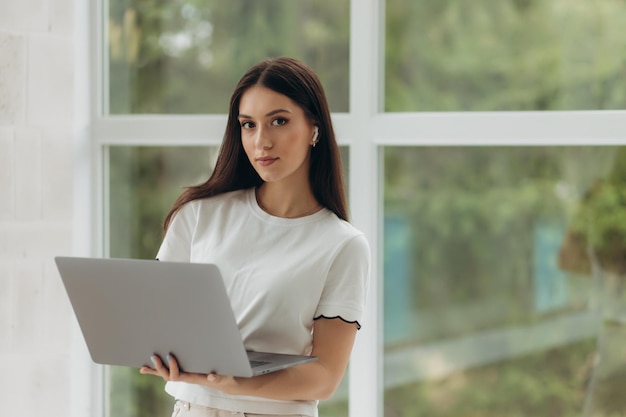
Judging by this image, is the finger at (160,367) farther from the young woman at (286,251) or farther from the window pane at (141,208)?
the window pane at (141,208)

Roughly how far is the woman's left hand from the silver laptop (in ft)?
0.04

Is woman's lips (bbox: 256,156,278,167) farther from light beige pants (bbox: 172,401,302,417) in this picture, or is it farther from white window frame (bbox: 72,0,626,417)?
white window frame (bbox: 72,0,626,417)

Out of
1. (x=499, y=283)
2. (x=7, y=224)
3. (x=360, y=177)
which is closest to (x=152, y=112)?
(x=7, y=224)

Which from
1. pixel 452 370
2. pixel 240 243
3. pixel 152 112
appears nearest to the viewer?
pixel 240 243

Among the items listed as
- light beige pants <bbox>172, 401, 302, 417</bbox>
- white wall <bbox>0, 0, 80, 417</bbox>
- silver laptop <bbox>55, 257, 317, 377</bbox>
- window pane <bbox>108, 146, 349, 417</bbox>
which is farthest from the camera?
window pane <bbox>108, 146, 349, 417</bbox>

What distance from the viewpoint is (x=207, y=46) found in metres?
2.90

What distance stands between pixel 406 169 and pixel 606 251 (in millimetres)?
564

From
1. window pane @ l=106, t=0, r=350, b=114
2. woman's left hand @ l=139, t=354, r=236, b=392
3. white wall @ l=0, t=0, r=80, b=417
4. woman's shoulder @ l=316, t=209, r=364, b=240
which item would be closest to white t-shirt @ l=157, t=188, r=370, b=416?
woman's shoulder @ l=316, t=209, r=364, b=240

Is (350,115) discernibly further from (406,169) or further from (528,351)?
(528,351)

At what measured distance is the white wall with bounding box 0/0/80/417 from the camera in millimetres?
2750

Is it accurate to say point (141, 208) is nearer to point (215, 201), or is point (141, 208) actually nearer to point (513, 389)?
point (215, 201)

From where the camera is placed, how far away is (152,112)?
3002mm

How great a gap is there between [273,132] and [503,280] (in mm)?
876

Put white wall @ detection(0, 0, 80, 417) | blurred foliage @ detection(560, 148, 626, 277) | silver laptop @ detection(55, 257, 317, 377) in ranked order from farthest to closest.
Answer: white wall @ detection(0, 0, 80, 417)
blurred foliage @ detection(560, 148, 626, 277)
silver laptop @ detection(55, 257, 317, 377)
